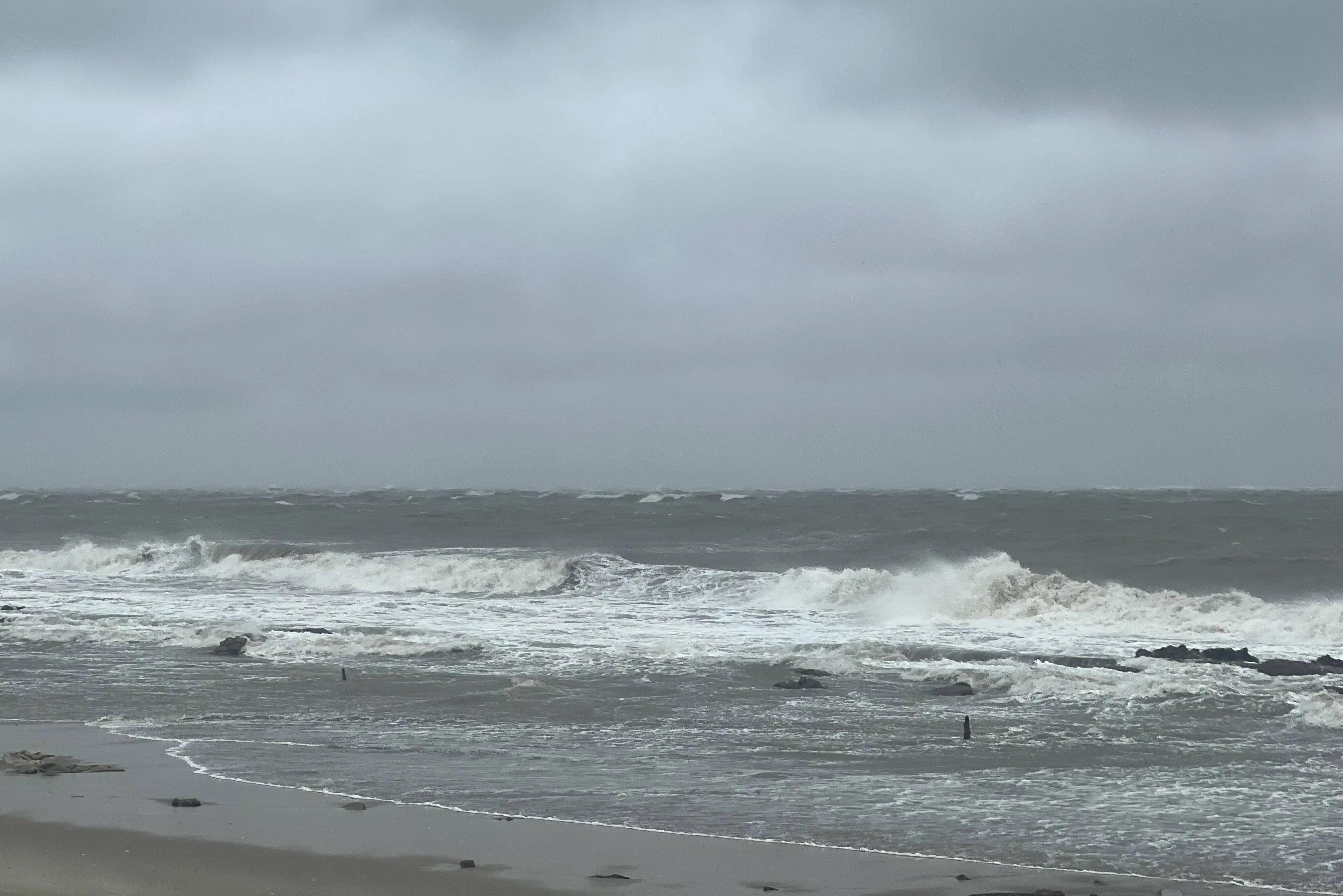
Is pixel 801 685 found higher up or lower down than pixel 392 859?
higher up

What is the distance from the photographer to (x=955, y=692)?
17094mm

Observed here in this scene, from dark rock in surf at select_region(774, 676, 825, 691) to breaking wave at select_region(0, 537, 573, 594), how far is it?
690 inches

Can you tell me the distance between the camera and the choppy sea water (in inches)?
428

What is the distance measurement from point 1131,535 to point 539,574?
19281mm

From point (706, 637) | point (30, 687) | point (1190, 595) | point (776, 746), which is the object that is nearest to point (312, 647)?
point (30, 687)

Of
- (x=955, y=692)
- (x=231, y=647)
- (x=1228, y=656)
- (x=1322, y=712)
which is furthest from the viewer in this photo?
(x=231, y=647)

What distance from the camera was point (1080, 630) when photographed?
83.1ft

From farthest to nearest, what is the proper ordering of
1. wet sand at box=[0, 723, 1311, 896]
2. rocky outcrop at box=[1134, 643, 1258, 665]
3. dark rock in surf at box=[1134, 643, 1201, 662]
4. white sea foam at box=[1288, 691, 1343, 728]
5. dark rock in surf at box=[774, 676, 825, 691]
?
dark rock in surf at box=[1134, 643, 1201, 662] → rocky outcrop at box=[1134, 643, 1258, 665] → dark rock in surf at box=[774, 676, 825, 691] → white sea foam at box=[1288, 691, 1343, 728] → wet sand at box=[0, 723, 1311, 896]

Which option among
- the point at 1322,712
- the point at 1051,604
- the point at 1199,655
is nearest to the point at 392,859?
the point at 1322,712

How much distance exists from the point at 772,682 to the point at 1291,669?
7.04 metres

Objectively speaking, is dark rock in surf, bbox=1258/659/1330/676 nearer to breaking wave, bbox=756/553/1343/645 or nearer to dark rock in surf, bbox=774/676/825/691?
breaking wave, bbox=756/553/1343/645

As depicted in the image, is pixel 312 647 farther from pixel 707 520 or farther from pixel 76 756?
pixel 707 520

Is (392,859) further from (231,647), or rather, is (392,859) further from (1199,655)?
(1199,655)

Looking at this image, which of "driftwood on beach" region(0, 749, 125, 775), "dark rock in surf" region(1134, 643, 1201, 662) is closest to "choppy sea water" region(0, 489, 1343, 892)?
"dark rock in surf" region(1134, 643, 1201, 662)
